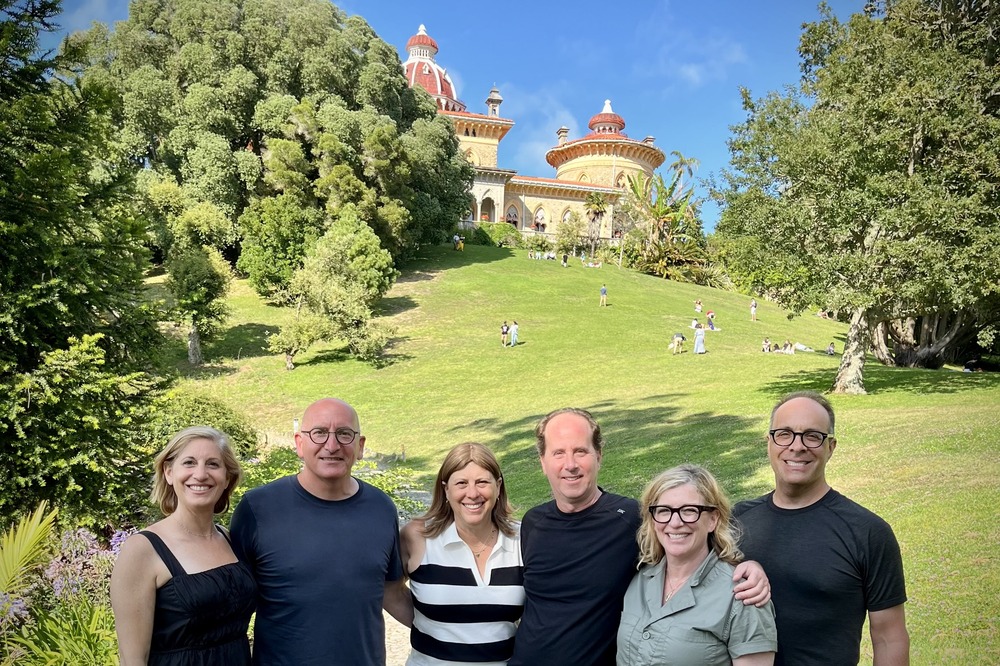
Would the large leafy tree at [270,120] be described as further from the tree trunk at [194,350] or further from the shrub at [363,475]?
the shrub at [363,475]

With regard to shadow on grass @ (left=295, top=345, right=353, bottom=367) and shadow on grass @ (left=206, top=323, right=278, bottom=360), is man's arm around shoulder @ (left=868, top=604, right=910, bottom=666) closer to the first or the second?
shadow on grass @ (left=295, top=345, right=353, bottom=367)

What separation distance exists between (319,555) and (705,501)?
5.11 ft

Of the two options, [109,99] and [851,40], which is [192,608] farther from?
[851,40]

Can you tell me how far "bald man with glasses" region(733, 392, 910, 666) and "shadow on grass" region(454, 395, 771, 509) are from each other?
662cm

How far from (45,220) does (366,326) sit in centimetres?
A: 1685

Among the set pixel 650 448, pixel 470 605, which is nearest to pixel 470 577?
pixel 470 605

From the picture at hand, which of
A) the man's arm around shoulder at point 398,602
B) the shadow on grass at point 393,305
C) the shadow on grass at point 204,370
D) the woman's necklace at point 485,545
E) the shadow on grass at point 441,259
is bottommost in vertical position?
A: the shadow on grass at point 204,370

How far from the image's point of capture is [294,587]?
270 centimetres

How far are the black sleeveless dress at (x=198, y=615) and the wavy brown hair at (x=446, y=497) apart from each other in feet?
2.57

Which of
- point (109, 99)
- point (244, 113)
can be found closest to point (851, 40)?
point (109, 99)

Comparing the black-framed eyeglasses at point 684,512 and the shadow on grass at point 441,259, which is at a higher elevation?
the shadow on grass at point 441,259

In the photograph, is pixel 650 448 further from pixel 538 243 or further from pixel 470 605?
pixel 538 243

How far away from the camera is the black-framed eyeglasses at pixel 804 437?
254 centimetres

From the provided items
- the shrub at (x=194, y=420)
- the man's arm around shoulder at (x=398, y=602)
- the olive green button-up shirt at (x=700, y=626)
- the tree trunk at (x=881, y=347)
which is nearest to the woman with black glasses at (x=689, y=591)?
the olive green button-up shirt at (x=700, y=626)
